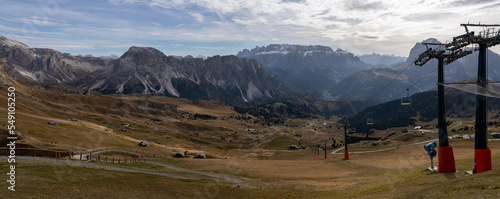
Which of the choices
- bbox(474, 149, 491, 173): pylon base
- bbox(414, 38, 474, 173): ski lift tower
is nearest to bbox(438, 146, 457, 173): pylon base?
bbox(414, 38, 474, 173): ski lift tower

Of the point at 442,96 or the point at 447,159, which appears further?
the point at 442,96

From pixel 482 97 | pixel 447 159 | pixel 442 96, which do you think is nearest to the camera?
pixel 482 97

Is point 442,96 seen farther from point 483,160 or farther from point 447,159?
point 483,160

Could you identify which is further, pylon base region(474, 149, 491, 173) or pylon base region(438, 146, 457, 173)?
pylon base region(438, 146, 457, 173)

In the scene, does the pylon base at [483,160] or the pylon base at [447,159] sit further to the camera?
the pylon base at [447,159]

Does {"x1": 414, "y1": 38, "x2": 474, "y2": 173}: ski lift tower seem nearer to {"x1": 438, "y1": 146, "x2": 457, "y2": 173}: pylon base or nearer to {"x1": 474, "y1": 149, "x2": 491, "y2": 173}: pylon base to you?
{"x1": 438, "y1": 146, "x2": 457, "y2": 173}: pylon base

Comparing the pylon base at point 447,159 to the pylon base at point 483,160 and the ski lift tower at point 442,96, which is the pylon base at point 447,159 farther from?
the pylon base at point 483,160

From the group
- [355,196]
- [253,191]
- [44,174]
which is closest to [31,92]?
[44,174]

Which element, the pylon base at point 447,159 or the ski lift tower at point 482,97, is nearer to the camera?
the ski lift tower at point 482,97

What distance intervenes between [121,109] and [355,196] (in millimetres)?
199110

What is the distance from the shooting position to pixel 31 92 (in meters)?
154

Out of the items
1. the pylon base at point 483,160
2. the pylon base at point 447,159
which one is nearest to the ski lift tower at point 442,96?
the pylon base at point 447,159

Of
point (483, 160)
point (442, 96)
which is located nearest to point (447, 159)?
point (483, 160)

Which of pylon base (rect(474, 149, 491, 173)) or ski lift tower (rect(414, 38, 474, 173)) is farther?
ski lift tower (rect(414, 38, 474, 173))
